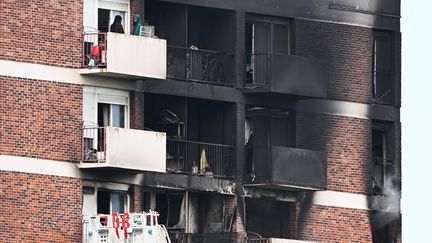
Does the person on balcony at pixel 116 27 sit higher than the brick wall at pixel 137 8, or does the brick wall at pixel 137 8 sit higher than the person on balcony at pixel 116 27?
the brick wall at pixel 137 8

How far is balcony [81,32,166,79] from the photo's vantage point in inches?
4343

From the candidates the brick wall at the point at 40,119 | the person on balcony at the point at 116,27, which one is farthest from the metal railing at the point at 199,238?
the person on balcony at the point at 116,27

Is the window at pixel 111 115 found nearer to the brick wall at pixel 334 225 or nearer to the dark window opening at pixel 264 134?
the dark window opening at pixel 264 134

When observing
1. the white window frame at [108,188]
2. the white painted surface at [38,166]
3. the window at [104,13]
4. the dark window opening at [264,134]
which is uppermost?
the window at [104,13]

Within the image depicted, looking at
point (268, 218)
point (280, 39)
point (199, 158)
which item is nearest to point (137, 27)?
point (199, 158)

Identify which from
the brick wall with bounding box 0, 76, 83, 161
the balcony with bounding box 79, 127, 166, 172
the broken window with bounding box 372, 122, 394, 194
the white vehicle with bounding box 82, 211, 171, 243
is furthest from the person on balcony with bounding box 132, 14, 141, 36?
the broken window with bounding box 372, 122, 394, 194

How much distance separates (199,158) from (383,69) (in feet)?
32.7

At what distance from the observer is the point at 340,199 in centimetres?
11794

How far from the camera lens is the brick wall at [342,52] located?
117438mm

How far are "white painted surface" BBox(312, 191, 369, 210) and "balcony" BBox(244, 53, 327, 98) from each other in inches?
161

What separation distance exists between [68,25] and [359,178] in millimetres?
14824

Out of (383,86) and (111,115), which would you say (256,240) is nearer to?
(111,115)

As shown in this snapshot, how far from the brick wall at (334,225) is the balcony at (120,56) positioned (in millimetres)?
9355

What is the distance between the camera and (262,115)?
116 meters
